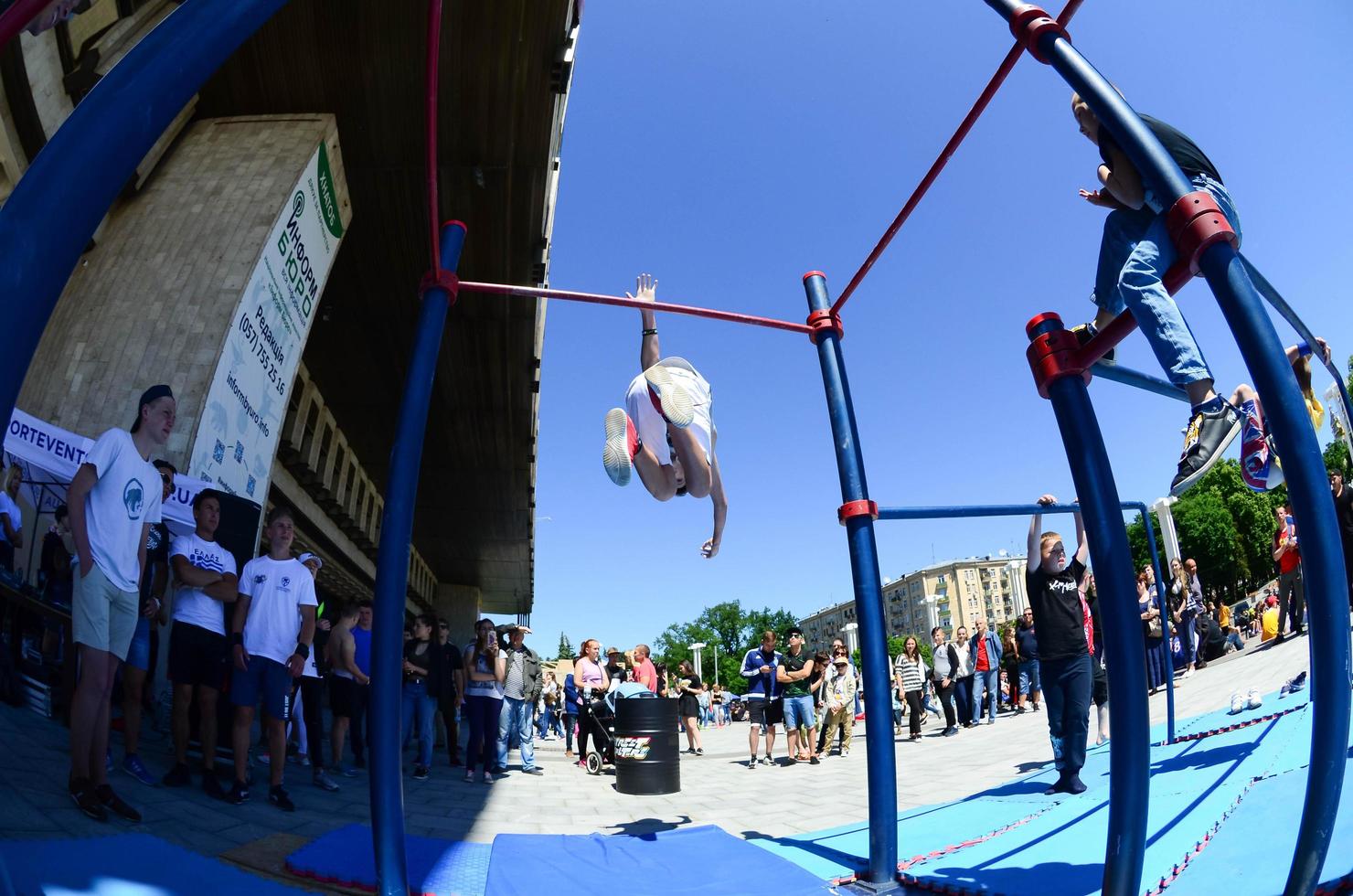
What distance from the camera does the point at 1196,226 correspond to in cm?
166

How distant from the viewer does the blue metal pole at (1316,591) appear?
4.78 ft

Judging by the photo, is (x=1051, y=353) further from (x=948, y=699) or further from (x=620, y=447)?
(x=948, y=699)

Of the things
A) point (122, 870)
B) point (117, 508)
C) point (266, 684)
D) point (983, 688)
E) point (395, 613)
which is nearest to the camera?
point (122, 870)

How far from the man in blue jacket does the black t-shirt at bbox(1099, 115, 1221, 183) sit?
9.68 meters

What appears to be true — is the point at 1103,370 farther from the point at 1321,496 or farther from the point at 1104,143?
the point at 1321,496

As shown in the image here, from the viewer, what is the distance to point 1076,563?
5289 millimetres

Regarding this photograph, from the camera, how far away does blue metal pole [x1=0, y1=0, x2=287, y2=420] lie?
1.26 m

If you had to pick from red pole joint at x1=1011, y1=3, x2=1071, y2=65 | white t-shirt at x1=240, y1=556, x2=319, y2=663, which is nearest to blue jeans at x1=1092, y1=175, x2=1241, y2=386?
red pole joint at x1=1011, y1=3, x2=1071, y2=65

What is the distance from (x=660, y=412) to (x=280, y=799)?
3232 mm

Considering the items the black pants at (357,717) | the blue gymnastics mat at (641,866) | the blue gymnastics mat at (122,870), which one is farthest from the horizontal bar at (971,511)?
the black pants at (357,717)

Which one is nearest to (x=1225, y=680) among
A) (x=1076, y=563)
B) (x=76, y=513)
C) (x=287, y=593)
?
(x=1076, y=563)

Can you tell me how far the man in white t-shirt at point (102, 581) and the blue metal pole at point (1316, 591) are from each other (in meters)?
4.00

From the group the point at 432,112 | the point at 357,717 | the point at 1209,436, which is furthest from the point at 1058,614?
the point at 357,717

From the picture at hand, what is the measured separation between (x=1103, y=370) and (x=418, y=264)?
43.2 feet
